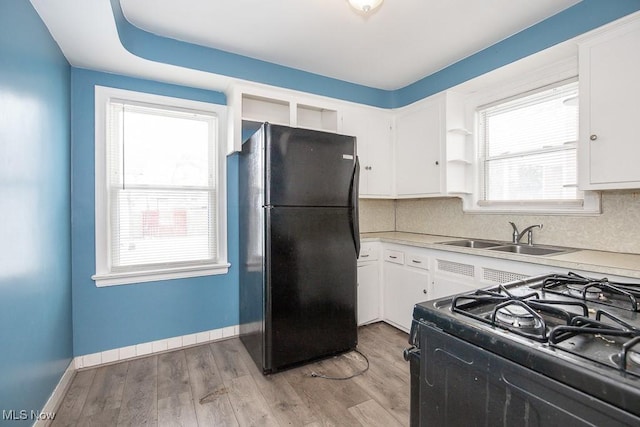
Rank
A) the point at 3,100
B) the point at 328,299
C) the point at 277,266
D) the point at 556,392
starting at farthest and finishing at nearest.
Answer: the point at 328,299, the point at 277,266, the point at 3,100, the point at 556,392

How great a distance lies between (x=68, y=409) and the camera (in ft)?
6.06

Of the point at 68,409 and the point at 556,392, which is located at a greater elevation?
the point at 556,392

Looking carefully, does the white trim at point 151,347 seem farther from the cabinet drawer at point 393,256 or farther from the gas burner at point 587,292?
the gas burner at point 587,292

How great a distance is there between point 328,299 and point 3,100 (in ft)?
7.07

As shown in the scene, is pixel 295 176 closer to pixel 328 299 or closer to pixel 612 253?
pixel 328 299

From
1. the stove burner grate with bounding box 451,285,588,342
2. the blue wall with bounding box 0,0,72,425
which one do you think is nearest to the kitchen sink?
the stove burner grate with bounding box 451,285,588,342

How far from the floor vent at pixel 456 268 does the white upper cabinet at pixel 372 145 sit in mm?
1101

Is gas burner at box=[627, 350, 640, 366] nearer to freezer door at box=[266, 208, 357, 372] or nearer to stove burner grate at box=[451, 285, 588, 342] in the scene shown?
stove burner grate at box=[451, 285, 588, 342]

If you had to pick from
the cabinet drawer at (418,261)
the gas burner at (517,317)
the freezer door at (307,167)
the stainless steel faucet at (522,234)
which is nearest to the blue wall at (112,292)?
the freezer door at (307,167)

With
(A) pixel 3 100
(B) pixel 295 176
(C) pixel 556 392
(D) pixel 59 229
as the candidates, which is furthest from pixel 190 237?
(C) pixel 556 392

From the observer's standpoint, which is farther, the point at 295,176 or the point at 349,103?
the point at 349,103

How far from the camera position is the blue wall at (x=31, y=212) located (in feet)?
4.47

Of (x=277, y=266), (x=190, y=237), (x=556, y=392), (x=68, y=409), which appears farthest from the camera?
(x=190, y=237)

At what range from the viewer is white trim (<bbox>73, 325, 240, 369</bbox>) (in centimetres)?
234
